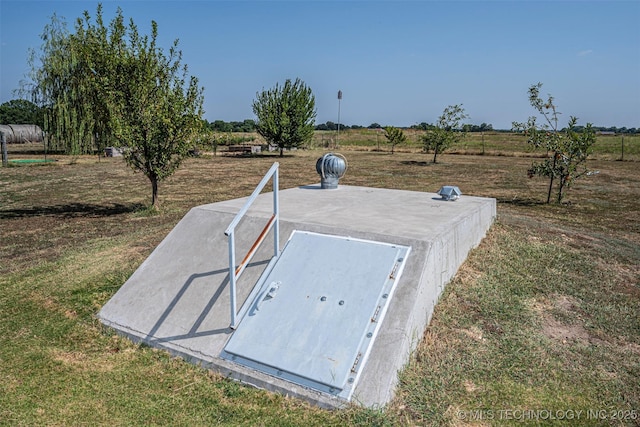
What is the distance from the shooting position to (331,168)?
777 centimetres

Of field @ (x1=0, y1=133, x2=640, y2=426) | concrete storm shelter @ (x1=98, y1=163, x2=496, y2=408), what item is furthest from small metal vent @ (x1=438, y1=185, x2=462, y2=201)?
concrete storm shelter @ (x1=98, y1=163, x2=496, y2=408)

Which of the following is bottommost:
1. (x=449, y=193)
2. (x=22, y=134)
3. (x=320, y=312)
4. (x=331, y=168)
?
(x=320, y=312)

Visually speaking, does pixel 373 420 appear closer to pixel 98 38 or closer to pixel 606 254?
pixel 606 254

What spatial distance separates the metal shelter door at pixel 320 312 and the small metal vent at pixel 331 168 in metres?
3.40

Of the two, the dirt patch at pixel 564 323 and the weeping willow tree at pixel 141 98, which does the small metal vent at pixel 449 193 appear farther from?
the weeping willow tree at pixel 141 98

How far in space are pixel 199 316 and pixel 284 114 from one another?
83.8ft

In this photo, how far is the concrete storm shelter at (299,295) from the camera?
3.45 metres

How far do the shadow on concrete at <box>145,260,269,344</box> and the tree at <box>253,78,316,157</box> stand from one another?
81.6 ft

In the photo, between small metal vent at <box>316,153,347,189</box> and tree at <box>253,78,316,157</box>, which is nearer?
small metal vent at <box>316,153,347,189</box>

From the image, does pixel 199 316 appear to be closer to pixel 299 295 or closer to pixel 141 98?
pixel 299 295

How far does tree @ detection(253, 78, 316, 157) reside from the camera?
1139 inches

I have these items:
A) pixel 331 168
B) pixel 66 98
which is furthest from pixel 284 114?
pixel 331 168

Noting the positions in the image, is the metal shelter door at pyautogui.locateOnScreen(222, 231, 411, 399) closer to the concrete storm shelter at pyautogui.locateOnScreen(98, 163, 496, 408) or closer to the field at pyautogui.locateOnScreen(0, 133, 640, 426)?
the concrete storm shelter at pyautogui.locateOnScreen(98, 163, 496, 408)

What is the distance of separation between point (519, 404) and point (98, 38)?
10930mm
